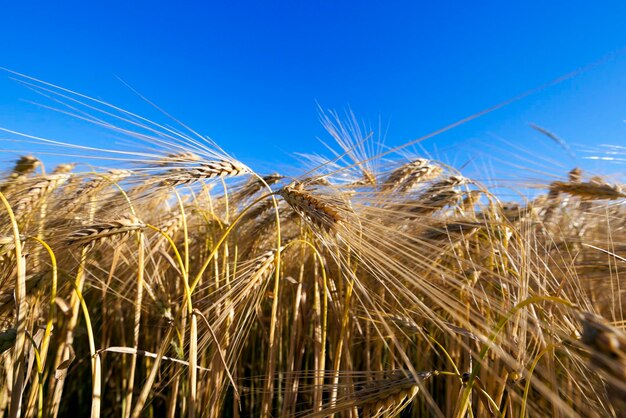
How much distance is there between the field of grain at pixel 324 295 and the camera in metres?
0.92

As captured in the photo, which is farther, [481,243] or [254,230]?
[254,230]

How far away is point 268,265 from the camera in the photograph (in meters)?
1.38

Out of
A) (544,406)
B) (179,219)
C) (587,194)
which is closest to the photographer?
(544,406)

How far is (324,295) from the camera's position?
1.52m

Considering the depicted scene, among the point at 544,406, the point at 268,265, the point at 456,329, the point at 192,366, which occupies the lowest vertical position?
the point at 544,406

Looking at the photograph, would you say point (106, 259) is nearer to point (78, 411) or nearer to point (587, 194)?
point (78, 411)

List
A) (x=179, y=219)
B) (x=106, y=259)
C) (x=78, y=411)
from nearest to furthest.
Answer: (x=106, y=259), (x=179, y=219), (x=78, y=411)

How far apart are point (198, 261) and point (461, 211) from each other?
135cm

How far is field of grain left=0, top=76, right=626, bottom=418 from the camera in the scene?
0.92 metres

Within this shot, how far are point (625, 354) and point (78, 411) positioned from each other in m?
2.31

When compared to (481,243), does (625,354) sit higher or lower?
lower

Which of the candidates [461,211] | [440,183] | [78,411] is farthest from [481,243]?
[78,411]

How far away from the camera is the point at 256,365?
2066 mm

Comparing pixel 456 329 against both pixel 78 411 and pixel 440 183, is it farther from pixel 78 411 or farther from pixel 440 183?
pixel 78 411
